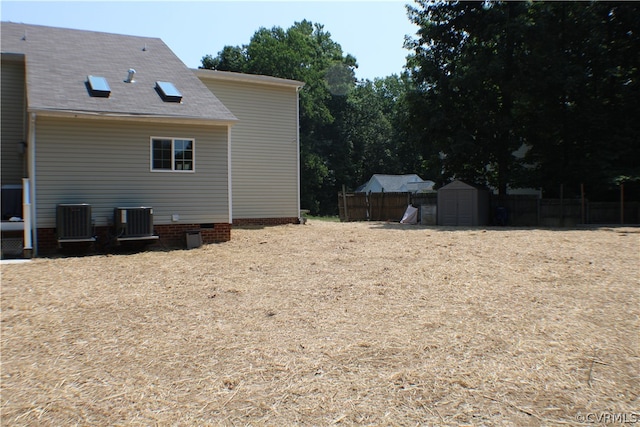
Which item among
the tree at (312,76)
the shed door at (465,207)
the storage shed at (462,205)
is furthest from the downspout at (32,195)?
the tree at (312,76)

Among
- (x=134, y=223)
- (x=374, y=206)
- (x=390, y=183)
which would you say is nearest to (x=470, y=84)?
(x=374, y=206)

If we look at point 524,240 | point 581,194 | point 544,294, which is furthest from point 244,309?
point 581,194

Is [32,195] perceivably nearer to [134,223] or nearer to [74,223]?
[74,223]

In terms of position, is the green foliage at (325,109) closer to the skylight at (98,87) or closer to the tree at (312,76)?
the tree at (312,76)

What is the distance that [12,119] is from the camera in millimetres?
13609

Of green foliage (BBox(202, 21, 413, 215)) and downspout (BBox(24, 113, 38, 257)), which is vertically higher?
green foliage (BBox(202, 21, 413, 215))

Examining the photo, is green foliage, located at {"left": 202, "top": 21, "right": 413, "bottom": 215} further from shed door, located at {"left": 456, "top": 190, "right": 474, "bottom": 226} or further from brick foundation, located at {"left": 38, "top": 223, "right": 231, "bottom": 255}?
brick foundation, located at {"left": 38, "top": 223, "right": 231, "bottom": 255}

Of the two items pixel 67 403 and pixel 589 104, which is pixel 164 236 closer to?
pixel 67 403

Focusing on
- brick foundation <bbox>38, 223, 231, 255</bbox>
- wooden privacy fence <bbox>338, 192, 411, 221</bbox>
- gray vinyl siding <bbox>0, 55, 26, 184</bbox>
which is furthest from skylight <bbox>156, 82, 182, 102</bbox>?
wooden privacy fence <bbox>338, 192, 411, 221</bbox>

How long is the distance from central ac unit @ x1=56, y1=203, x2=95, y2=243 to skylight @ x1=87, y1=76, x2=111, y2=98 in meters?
2.98

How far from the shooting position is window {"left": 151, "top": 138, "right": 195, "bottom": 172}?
12.1m

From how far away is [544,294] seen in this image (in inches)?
252

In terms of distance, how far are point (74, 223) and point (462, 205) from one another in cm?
1544

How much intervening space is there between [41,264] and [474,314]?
8.03m
